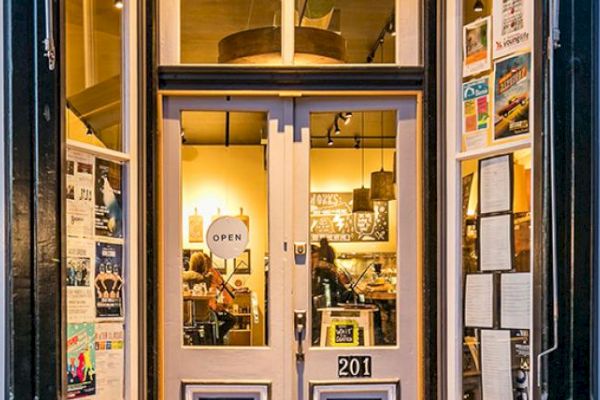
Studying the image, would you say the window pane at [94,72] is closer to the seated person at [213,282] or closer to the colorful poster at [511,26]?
the seated person at [213,282]

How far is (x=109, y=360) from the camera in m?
2.76

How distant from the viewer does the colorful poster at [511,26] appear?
2.52 meters

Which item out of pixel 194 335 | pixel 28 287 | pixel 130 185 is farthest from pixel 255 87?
→ pixel 28 287

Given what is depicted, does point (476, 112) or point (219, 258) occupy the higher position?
point (476, 112)

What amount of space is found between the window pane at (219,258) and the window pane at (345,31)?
0.53 metres

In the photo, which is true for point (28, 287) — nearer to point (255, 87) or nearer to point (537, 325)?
point (255, 87)

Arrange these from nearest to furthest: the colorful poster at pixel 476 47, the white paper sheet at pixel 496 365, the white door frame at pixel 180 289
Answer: the white paper sheet at pixel 496 365
the colorful poster at pixel 476 47
the white door frame at pixel 180 289

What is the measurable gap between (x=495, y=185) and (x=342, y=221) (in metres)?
0.77

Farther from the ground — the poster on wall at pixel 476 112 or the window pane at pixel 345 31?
the window pane at pixel 345 31

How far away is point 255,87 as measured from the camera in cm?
311

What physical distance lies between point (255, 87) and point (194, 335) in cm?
125

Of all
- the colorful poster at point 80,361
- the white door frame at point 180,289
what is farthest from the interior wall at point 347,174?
the colorful poster at point 80,361

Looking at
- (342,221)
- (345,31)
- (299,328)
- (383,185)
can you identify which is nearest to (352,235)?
(342,221)

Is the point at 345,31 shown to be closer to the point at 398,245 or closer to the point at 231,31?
the point at 231,31
